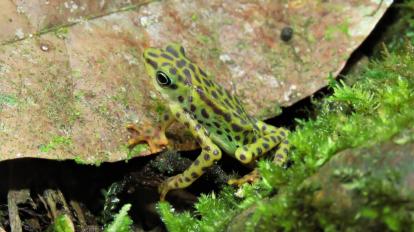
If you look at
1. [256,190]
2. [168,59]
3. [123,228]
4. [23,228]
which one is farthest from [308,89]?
[23,228]

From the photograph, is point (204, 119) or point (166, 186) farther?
point (204, 119)

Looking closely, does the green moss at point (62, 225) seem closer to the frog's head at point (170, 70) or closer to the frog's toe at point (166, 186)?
the frog's toe at point (166, 186)

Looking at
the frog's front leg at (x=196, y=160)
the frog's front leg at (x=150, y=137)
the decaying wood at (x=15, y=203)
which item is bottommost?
the decaying wood at (x=15, y=203)

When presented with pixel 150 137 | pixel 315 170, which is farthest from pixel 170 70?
Answer: pixel 315 170

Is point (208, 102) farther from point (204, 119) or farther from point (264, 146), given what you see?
point (264, 146)

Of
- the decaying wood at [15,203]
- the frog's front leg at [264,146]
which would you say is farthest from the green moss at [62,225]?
the frog's front leg at [264,146]

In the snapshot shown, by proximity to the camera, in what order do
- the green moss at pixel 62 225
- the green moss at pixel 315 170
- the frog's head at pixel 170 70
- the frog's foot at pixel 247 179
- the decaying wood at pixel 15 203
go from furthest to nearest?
1. the frog's head at pixel 170 70
2. the frog's foot at pixel 247 179
3. the decaying wood at pixel 15 203
4. the green moss at pixel 62 225
5. the green moss at pixel 315 170

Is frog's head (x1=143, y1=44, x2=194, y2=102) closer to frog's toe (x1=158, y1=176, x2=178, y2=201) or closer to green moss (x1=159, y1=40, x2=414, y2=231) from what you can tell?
frog's toe (x1=158, y1=176, x2=178, y2=201)

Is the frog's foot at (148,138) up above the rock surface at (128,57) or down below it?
below

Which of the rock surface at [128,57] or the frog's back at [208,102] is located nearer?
the rock surface at [128,57]
